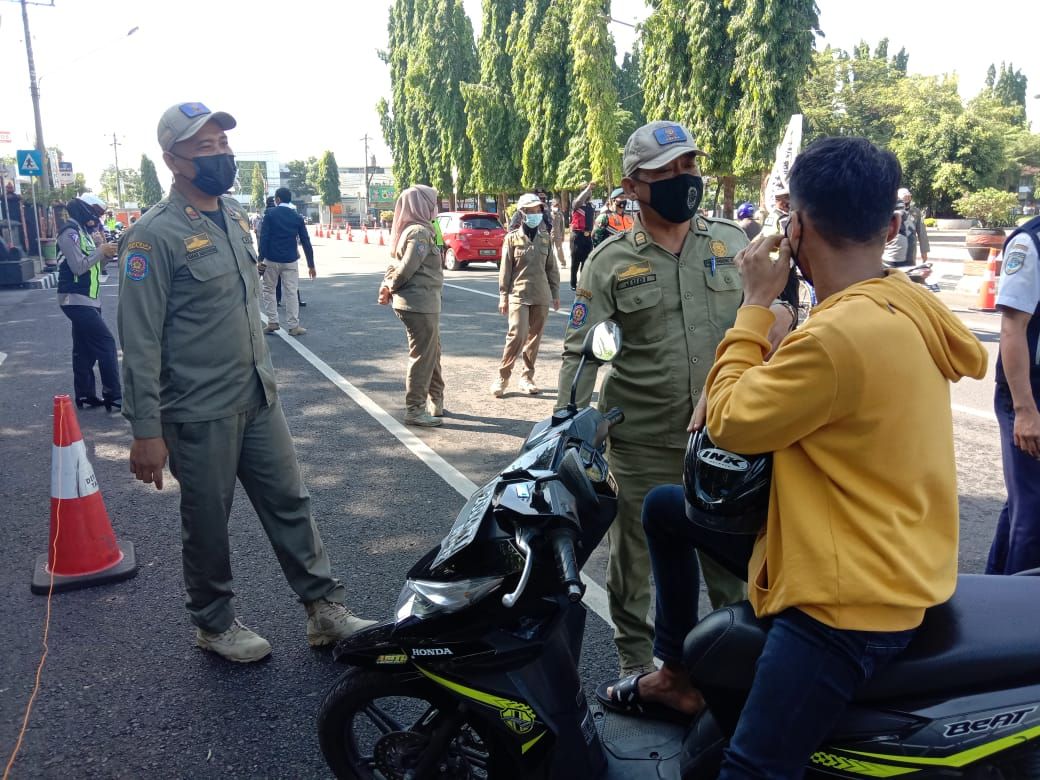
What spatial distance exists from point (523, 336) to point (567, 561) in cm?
649

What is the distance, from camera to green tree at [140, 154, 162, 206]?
144000 millimetres

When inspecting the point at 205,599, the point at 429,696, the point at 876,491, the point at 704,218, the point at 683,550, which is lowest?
the point at 205,599

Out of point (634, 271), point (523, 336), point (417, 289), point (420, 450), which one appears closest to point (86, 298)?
point (417, 289)

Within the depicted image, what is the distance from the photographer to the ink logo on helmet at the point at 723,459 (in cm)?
185

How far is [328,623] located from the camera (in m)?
3.48

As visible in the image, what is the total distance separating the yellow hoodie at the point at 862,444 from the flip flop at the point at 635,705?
1.00 meters

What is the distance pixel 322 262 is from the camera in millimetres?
27547

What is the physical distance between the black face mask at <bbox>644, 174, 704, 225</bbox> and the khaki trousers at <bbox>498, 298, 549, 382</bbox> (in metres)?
5.28

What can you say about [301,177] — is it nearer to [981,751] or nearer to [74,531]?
[74,531]

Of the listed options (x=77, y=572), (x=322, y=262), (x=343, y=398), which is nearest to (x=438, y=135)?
(x=322, y=262)

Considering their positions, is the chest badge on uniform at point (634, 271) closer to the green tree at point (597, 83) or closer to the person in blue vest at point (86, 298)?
the person in blue vest at point (86, 298)

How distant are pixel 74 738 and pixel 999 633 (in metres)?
2.88

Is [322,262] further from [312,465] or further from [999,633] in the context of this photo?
[999,633]

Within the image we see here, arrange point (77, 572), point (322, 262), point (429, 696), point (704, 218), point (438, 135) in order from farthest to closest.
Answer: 1. point (438, 135)
2. point (322, 262)
3. point (77, 572)
4. point (704, 218)
5. point (429, 696)
